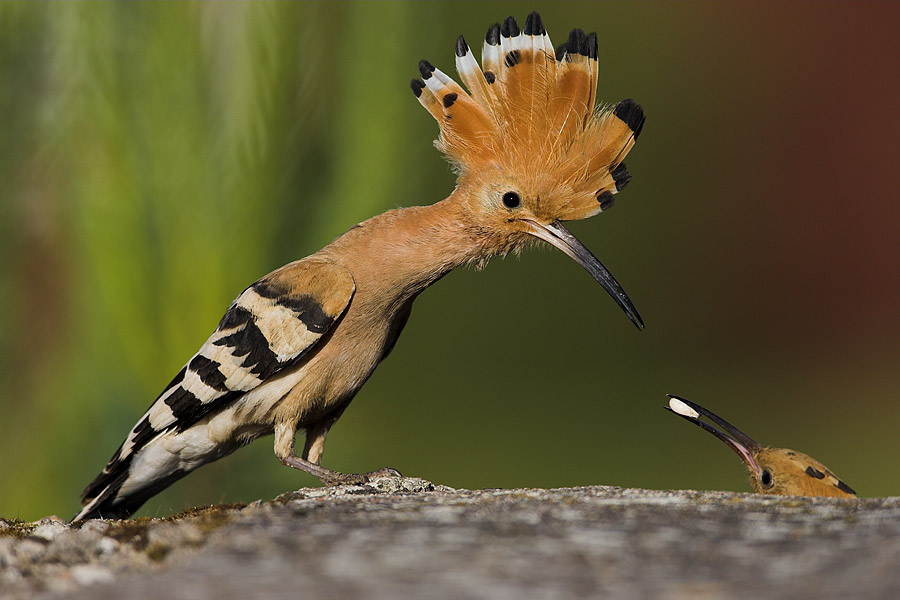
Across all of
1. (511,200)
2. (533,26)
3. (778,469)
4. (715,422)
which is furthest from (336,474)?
(533,26)

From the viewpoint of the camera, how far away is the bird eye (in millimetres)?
2416

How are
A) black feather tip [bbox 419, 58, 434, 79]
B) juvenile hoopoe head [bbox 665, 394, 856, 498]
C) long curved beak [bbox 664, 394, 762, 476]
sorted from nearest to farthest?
juvenile hoopoe head [bbox 665, 394, 856, 498], long curved beak [bbox 664, 394, 762, 476], black feather tip [bbox 419, 58, 434, 79]


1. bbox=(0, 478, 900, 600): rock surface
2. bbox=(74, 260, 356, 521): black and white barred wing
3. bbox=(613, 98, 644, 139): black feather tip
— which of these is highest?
bbox=(613, 98, 644, 139): black feather tip

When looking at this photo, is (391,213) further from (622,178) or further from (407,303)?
(622,178)

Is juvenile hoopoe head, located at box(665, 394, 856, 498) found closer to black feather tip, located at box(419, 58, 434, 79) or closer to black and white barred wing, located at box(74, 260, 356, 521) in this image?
black and white barred wing, located at box(74, 260, 356, 521)

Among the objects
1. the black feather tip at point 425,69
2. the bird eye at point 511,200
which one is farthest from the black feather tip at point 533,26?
the bird eye at point 511,200

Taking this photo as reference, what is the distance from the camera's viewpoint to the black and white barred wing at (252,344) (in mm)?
2389

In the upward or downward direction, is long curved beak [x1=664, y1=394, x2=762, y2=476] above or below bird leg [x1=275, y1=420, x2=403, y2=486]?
above

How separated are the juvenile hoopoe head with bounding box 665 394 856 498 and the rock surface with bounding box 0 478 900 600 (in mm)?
530

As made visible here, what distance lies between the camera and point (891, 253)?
260 inches

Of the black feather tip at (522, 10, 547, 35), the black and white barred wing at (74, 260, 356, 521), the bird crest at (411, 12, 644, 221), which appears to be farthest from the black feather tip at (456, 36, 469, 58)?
the black and white barred wing at (74, 260, 356, 521)

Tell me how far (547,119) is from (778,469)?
94 cm

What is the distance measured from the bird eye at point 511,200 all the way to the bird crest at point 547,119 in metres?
0.05

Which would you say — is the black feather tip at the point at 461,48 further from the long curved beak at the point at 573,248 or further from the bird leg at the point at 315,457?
the bird leg at the point at 315,457
